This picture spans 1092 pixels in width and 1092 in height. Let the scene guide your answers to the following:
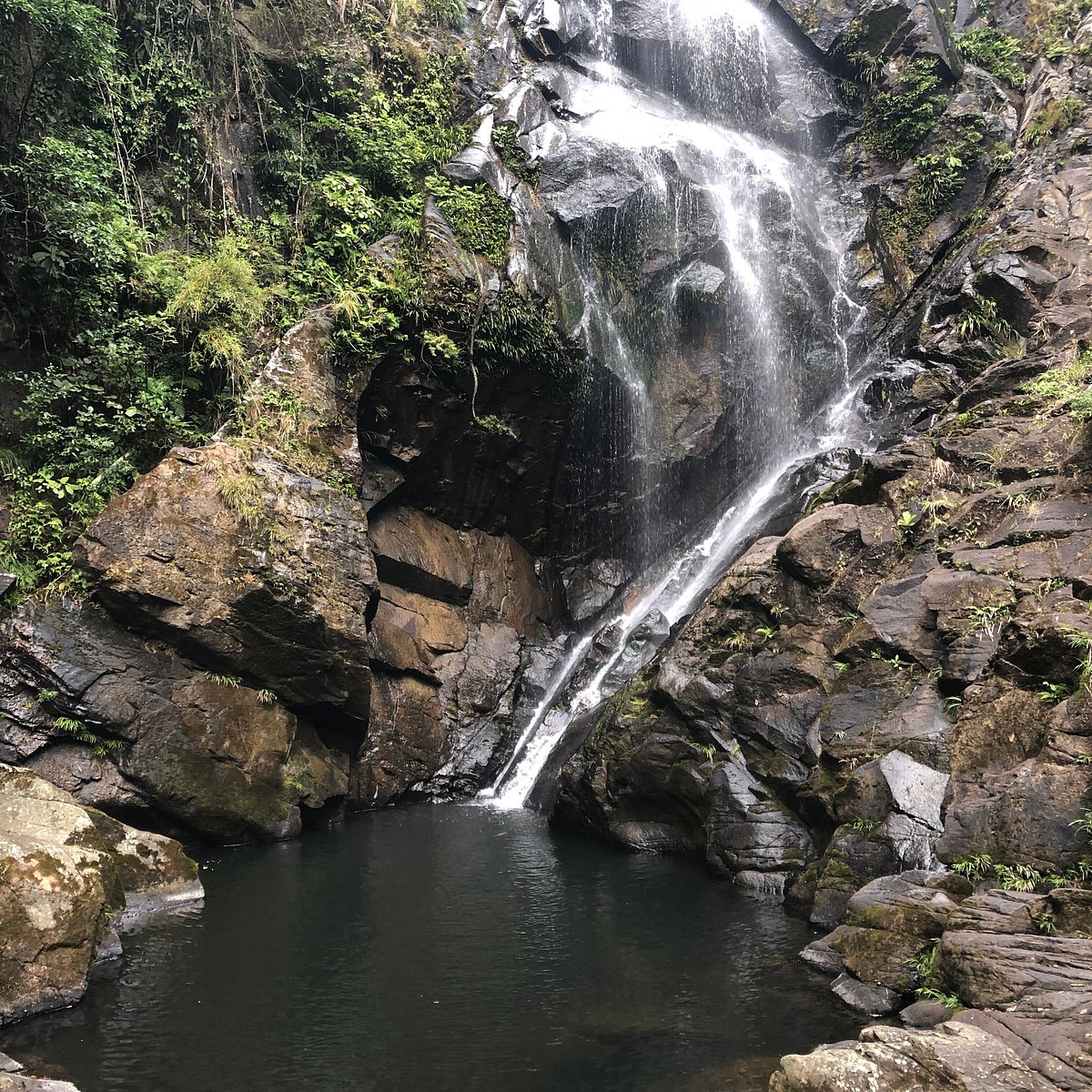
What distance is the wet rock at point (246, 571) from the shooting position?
34.8ft

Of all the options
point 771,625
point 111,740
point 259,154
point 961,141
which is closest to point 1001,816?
point 771,625

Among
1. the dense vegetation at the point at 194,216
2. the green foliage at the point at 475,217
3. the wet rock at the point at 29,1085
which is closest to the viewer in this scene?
the wet rock at the point at 29,1085

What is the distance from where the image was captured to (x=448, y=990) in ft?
22.4

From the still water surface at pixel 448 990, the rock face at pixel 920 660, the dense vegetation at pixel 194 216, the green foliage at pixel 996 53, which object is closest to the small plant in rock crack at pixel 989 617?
the rock face at pixel 920 660

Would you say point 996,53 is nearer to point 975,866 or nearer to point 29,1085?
point 975,866

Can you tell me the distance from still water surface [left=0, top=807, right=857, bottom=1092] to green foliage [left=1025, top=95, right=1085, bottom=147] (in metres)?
17.7

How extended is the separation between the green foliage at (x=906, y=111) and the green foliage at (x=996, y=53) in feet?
5.36

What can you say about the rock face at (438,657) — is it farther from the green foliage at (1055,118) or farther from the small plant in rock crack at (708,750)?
the green foliage at (1055,118)

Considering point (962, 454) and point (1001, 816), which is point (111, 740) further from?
point (962, 454)

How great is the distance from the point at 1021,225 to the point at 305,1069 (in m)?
17.7

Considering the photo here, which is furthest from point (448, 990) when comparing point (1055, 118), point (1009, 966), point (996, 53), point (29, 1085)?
point (996, 53)

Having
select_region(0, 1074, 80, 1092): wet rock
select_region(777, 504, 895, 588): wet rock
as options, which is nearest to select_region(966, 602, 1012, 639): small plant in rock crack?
select_region(777, 504, 895, 588): wet rock

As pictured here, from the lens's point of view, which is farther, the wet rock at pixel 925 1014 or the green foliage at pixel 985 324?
the green foliage at pixel 985 324

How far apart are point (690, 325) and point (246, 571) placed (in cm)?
1242
